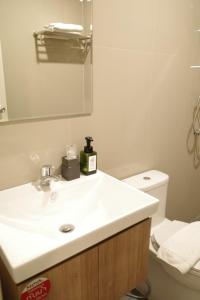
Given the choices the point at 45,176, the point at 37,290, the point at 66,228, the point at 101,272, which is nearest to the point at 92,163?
the point at 45,176

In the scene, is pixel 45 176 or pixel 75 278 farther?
pixel 45 176

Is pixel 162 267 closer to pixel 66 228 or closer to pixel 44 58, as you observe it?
pixel 66 228

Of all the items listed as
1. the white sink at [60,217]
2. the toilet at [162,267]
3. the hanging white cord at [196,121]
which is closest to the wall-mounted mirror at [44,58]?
the white sink at [60,217]

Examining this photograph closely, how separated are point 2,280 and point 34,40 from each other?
0.90 m

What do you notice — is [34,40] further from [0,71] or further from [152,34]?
[152,34]

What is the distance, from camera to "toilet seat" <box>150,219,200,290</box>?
1.12 meters

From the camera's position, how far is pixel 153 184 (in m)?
1.34

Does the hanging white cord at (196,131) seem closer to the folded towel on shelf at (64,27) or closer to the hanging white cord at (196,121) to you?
the hanging white cord at (196,121)

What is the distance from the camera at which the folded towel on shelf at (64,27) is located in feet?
3.16

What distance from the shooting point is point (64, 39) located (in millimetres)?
1016

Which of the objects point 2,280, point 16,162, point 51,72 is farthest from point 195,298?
point 51,72

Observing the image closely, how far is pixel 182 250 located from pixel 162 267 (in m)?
0.22

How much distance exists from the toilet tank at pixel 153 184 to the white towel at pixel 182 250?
218 millimetres

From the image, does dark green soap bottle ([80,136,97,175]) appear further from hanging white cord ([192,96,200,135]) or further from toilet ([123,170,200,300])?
hanging white cord ([192,96,200,135])
